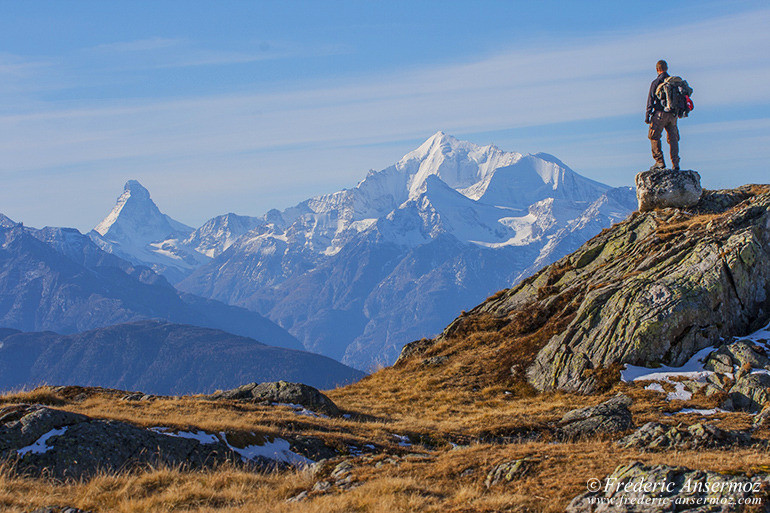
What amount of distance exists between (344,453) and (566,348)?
1501 centimetres

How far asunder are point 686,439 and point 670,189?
2537cm

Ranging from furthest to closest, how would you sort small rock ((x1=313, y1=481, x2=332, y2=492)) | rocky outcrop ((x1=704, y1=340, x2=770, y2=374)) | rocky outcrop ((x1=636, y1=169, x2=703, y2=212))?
1. rocky outcrop ((x1=636, y1=169, x2=703, y2=212))
2. rocky outcrop ((x1=704, y1=340, x2=770, y2=374))
3. small rock ((x1=313, y1=481, x2=332, y2=492))

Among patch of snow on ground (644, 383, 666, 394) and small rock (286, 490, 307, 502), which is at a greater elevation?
patch of snow on ground (644, 383, 666, 394)

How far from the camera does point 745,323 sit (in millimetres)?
28172

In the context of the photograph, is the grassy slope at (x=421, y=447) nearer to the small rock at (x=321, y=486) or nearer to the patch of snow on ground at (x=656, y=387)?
the small rock at (x=321, y=486)

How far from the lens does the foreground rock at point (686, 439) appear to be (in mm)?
15406

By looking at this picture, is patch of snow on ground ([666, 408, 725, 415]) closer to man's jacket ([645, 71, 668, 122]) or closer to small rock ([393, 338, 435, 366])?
small rock ([393, 338, 435, 366])

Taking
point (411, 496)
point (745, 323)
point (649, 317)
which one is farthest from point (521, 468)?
point (745, 323)

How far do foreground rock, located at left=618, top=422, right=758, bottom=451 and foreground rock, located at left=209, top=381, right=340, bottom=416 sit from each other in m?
11.4

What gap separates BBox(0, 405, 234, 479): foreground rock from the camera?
14.7 meters

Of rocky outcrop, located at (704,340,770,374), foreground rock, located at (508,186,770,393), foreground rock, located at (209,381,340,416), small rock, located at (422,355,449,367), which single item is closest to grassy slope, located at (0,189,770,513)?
small rock, located at (422,355,449,367)

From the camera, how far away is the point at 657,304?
27.6 m

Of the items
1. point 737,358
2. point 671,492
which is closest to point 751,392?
point 737,358

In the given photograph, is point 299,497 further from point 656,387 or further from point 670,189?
point 670,189
